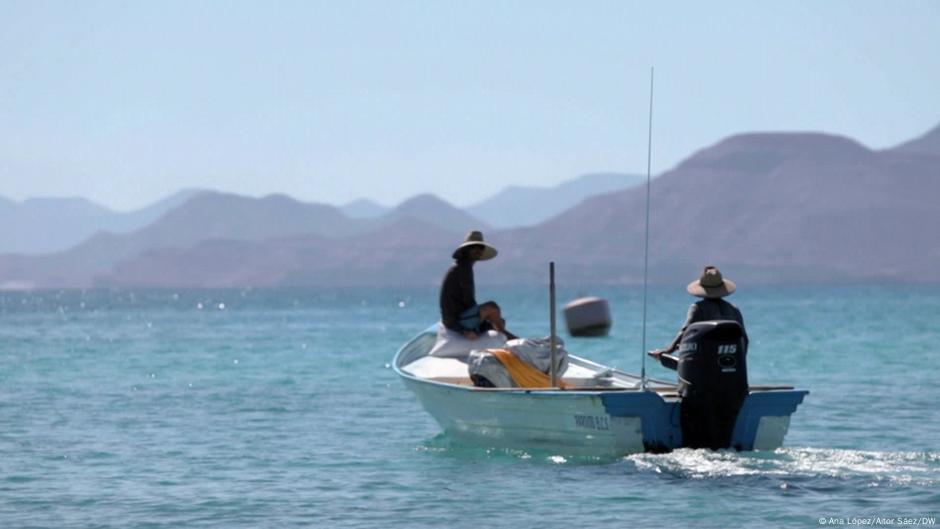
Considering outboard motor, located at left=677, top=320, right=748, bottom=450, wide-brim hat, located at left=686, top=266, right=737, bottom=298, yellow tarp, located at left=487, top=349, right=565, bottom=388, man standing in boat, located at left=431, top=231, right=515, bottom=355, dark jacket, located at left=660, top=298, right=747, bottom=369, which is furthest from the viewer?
man standing in boat, located at left=431, top=231, right=515, bottom=355

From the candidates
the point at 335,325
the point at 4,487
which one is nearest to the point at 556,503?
the point at 4,487

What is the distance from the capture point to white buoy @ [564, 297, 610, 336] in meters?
55.9

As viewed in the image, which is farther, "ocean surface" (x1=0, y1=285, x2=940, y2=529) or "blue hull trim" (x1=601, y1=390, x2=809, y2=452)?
"blue hull trim" (x1=601, y1=390, x2=809, y2=452)

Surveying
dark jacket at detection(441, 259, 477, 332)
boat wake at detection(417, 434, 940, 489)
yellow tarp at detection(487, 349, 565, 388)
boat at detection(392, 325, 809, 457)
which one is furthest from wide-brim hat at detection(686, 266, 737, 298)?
dark jacket at detection(441, 259, 477, 332)

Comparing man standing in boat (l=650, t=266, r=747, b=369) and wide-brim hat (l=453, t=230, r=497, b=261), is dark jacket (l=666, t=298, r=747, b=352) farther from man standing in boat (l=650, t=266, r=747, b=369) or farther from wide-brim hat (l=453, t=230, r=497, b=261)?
wide-brim hat (l=453, t=230, r=497, b=261)

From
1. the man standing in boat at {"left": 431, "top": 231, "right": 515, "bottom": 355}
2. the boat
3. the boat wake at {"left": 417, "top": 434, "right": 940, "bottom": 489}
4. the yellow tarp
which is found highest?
the man standing in boat at {"left": 431, "top": 231, "right": 515, "bottom": 355}

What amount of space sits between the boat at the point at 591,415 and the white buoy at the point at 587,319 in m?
36.6

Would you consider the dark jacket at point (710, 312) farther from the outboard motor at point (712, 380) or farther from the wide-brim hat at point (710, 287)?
the outboard motor at point (712, 380)

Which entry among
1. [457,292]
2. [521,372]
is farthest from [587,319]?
[521,372]

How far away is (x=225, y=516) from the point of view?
1420cm

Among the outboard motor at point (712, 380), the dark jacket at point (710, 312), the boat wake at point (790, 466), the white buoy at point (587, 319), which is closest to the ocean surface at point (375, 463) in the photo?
the boat wake at point (790, 466)

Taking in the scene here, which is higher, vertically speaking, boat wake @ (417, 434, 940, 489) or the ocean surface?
boat wake @ (417, 434, 940, 489)

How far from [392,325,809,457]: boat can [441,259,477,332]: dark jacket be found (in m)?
0.83

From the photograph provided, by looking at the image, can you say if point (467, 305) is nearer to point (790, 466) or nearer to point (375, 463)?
point (375, 463)
